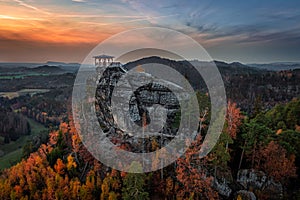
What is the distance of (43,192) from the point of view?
2522 cm

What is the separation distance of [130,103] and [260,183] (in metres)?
18.3

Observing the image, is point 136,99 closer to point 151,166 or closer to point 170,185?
point 151,166

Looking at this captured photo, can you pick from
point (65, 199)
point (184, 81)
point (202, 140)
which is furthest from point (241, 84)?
point (65, 199)

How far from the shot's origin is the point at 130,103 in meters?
32.3

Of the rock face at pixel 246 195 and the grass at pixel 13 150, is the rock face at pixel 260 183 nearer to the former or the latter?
the rock face at pixel 246 195

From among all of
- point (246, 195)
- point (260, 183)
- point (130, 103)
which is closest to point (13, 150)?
point (130, 103)

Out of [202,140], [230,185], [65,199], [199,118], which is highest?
[199,118]

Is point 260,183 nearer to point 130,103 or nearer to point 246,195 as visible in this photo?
point 246,195

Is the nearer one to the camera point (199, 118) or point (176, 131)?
point (199, 118)

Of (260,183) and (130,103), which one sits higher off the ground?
(130,103)

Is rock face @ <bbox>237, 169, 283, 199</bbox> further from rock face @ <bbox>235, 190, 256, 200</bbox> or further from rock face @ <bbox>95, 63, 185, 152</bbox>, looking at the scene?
rock face @ <bbox>95, 63, 185, 152</bbox>

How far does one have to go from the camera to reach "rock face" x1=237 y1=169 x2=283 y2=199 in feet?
79.1

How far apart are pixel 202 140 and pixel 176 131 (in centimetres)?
421

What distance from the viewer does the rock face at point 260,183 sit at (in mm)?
24109
